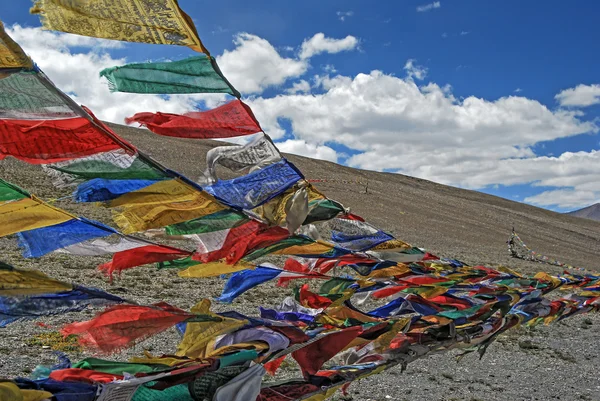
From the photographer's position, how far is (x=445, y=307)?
12.9 feet

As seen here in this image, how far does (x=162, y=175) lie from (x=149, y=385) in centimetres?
95

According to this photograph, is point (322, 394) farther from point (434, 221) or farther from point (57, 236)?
point (434, 221)

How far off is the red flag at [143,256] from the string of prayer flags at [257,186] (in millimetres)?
368

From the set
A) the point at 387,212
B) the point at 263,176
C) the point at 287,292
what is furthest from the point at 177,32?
the point at 387,212

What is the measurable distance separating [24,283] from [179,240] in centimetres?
101

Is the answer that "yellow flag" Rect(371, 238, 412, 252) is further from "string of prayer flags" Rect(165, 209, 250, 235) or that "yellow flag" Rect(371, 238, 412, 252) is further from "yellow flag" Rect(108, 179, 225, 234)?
"yellow flag" Rect(108, 179, 225, 234)

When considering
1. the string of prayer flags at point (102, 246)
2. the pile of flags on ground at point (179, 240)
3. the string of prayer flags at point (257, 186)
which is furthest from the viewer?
the string of prayer flags at point (257, 186)

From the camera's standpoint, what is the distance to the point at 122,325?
8.27 feet

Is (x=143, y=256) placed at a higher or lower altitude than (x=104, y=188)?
lower

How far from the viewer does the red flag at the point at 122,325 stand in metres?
2.50

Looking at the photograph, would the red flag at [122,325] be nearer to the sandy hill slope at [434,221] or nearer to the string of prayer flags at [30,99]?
the string of prayer flags at [30,99]

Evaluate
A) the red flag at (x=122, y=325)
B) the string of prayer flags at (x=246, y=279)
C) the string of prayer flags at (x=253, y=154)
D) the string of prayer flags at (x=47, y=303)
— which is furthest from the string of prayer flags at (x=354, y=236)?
the string of prayer flags at (x=47, y=303)

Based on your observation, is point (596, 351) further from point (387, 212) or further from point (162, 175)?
point (387, 212)

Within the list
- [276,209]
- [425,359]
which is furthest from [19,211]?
[425,359]
